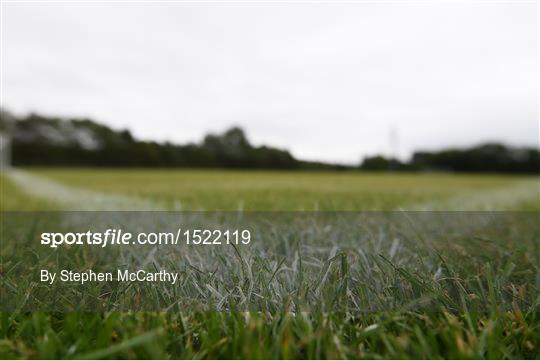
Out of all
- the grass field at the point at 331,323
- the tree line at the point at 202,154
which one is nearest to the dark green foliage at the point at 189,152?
the tree line at the point at 202,154

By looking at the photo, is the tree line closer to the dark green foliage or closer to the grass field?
the dark green foliage

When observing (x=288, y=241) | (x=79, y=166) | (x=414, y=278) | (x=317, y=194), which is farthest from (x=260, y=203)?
(x=79, y=166)

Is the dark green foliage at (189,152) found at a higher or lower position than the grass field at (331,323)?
higher

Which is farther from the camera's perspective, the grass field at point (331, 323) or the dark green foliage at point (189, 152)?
the dark green foliage at point (189, 152)

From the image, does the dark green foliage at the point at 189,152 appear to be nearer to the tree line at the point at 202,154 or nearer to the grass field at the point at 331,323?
the tree line at the point at 202,154

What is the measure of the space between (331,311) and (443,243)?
0.77 meters

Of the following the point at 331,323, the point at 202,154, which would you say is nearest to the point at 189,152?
the point at 202,154

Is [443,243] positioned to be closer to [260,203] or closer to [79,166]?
[260,203]

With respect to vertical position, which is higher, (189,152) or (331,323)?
(189,152)

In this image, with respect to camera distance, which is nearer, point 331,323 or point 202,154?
point 331,323

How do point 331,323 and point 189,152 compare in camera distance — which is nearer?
point 331,323

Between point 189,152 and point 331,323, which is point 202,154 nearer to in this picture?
point 189,152

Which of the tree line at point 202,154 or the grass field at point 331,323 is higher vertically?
the tree line at point 202,154

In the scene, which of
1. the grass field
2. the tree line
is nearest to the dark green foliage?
the tree line
